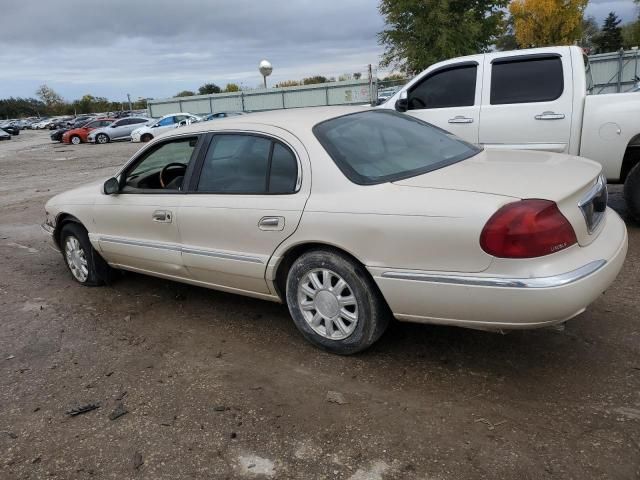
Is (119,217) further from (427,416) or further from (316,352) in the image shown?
(427,416)

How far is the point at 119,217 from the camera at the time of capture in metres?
4.63

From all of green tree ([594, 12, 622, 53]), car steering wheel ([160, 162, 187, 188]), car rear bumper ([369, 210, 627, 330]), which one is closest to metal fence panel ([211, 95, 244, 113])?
car steering wheel ([160, 162, 187, 188])

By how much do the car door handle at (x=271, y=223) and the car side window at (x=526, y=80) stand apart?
146 inches

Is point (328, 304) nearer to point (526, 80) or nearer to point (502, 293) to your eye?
point (502, 293)

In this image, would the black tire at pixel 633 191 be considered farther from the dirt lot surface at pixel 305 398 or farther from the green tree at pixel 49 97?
the green tree at pixel 49 97

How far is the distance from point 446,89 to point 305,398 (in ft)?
15.0

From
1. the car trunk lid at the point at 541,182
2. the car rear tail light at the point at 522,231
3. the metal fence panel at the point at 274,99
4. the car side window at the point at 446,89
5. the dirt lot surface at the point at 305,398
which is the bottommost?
the dirt lot surface at the point at 305,398

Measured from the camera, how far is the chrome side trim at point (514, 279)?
8.93 feet

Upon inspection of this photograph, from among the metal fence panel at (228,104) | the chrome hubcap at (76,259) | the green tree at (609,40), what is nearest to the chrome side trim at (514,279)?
the chrome hubcap at (76,259)

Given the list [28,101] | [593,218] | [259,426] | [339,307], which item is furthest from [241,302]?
[28,101]

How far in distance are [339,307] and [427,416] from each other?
2.77ft

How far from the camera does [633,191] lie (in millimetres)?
5688

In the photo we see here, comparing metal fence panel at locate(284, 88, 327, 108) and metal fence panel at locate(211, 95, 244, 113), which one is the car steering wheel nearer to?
metal fence panel at locate(284, 88, 327, 108)

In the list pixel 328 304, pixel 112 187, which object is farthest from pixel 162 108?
pixel 328 304
